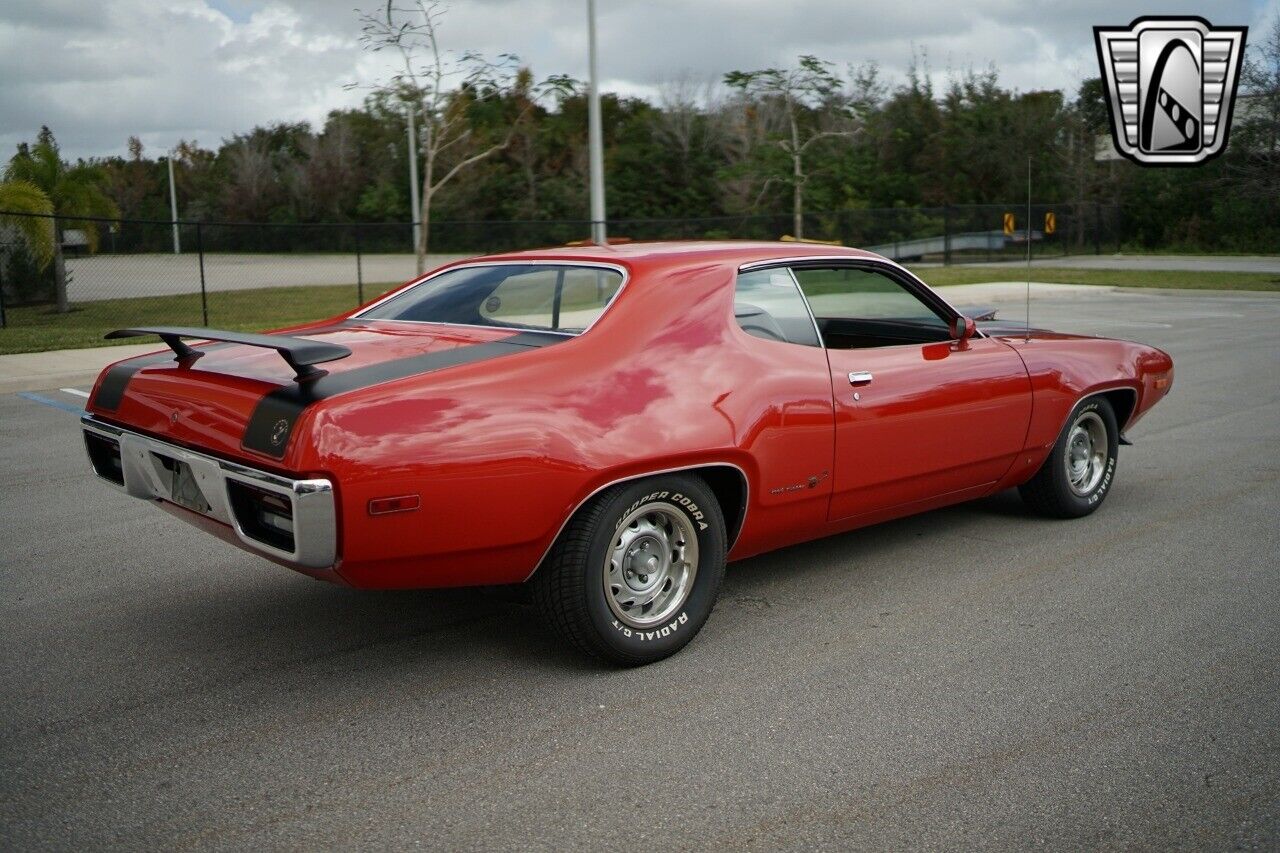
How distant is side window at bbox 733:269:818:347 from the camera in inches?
180

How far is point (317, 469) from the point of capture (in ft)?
11.3

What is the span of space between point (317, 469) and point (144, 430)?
1141 mm

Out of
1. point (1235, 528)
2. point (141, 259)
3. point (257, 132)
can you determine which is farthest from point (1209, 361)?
point (257, 132)

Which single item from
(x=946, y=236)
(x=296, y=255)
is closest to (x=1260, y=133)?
(x=946, y=236)

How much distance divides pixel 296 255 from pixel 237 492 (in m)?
25.9

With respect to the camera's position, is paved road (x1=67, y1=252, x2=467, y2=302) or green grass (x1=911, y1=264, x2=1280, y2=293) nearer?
paved road (x1=67, y1=252, x2=467, y2=302)

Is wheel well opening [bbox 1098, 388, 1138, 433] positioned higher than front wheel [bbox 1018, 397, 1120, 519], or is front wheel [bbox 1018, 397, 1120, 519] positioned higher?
wheel well opening [bbox 1098, 388, 1138, 433]

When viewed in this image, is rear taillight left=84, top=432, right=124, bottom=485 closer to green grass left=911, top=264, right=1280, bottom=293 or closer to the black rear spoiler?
the black rear spoiler

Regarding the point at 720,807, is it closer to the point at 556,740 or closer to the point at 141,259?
the point at 556,740

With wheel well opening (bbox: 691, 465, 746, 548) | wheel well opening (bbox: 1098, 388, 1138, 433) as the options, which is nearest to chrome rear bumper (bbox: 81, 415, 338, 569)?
wheel well opening (bbox: 691, 465, 746, 548)

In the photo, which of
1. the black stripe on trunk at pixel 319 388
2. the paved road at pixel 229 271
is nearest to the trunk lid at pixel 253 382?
the black stripe on trunk at pixel 319 388

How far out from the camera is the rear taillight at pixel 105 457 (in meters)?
4.49

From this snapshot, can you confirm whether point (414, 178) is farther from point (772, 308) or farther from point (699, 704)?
point (699, 704)

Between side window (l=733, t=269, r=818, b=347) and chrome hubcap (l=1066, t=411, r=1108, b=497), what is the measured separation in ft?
6.79
